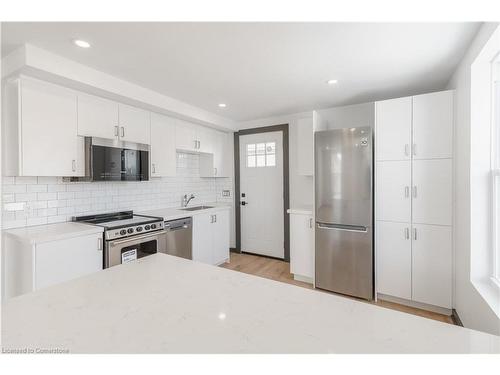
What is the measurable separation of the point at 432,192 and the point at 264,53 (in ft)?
6.95

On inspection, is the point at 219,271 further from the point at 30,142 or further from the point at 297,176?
the point at 297,176

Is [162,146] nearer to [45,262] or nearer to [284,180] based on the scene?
[45,262]

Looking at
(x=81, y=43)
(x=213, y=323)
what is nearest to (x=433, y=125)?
(x=213, y=323)

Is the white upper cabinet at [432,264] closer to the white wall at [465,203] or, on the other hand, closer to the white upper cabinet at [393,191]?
the white wall at [465,203]

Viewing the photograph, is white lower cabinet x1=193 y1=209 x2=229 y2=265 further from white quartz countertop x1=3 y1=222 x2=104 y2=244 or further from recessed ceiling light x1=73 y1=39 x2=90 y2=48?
recessed ceiling light x1=73 y1=39 x2=90 y2=48

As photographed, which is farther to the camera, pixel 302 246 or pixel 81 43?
pixel 302 246

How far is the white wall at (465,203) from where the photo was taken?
1.74 meters

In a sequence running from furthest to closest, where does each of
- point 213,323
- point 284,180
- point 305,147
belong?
point 284,180, point 305,147, point 213,323

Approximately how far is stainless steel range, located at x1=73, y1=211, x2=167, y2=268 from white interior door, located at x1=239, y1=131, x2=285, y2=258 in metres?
1.86

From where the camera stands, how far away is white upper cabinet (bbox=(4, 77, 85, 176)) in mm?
2066

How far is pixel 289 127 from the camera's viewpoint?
13.2 ft

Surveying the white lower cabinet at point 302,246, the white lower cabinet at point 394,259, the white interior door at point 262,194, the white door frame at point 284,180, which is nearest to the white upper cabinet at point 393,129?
the white lower cabinet at point 394,259

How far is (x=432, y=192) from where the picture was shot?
2.53 metres
